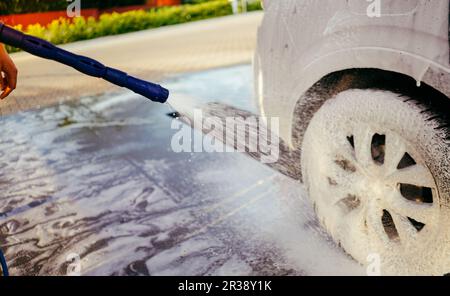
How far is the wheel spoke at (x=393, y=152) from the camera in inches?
77.4

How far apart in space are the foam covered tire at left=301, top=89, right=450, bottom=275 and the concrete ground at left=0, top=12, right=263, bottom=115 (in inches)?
210

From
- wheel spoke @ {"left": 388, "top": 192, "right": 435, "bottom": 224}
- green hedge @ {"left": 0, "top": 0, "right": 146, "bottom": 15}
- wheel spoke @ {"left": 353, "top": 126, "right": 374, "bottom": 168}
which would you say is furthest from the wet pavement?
green hedge @ {"left": 0, "top": 0, "right": 146, "bottom": 15}

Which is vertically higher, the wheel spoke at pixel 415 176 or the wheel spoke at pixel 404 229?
the wheel spoke at pixel 415 176

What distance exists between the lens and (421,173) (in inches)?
74.5

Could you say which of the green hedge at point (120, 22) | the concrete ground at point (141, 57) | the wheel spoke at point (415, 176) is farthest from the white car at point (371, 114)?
the green hedge at point (120, 22)

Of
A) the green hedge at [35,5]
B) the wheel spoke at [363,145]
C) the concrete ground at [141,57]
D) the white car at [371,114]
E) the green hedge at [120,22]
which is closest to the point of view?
the white car at [371,114]

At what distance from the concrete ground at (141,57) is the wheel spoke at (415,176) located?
19.0 feet

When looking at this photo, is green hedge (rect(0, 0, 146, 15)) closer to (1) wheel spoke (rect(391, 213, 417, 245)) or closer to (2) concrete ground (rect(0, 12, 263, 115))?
(2) concrete ground (rect(0, 12, 263, 115))

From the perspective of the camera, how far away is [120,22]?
45.2 ft

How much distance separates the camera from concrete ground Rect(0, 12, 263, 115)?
7.32 meters

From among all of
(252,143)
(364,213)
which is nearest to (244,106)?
(252,143)

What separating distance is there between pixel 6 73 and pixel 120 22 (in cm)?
1254

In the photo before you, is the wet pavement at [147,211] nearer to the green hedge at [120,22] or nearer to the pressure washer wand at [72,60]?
the pressure washer wand at [72,60]

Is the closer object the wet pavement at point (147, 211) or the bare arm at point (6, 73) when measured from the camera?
the bare arm at point (6, 73)
